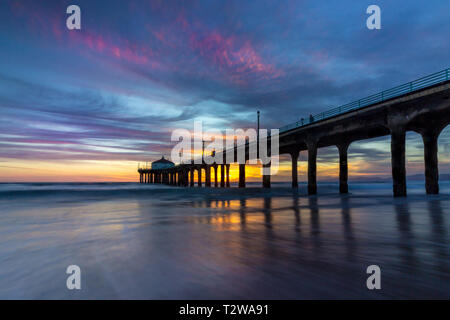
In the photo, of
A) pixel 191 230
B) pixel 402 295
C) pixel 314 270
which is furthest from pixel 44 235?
pixel 402 295

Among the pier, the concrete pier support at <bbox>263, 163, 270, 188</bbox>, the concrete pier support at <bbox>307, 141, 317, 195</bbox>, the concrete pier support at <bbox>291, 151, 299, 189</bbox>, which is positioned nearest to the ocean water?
the pier

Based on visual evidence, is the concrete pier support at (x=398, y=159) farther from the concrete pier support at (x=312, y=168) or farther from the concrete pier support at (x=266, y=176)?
the concrete pier support at (x=266, y=176)

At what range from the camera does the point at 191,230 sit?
1001 cm

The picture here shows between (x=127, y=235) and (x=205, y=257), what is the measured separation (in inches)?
174

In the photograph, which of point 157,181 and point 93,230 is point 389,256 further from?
point 157,181

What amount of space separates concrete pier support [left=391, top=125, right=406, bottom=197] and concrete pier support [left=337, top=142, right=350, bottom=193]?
12642mm

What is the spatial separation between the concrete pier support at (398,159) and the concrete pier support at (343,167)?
12642mm

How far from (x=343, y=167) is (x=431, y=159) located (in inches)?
450

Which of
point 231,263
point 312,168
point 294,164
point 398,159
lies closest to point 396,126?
point 398,159

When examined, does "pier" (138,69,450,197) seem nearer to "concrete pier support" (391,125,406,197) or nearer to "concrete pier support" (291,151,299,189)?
"concrete pier support" (391,125,406,197)

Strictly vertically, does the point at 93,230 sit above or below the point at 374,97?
below

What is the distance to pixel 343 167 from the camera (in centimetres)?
3850

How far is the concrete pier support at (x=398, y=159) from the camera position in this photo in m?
24.2

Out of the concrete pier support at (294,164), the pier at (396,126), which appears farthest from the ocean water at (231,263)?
the concrete pier support at (294,164)
